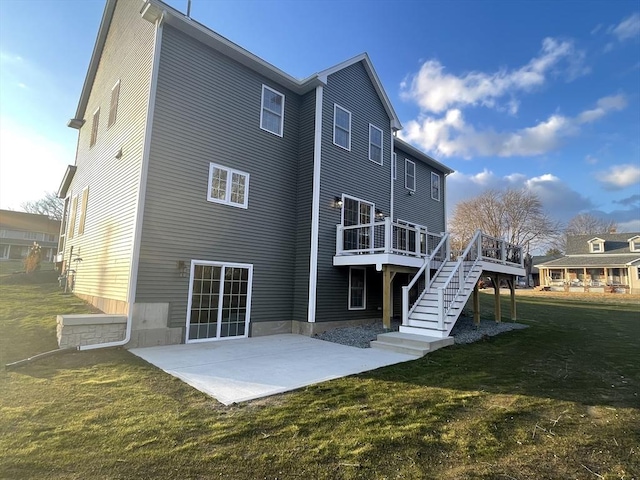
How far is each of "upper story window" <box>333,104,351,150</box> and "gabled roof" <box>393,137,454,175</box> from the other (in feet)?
10.6

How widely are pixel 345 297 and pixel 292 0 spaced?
10.1 meters

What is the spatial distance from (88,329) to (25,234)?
42.2 meters

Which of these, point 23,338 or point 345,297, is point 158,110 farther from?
point 345,297

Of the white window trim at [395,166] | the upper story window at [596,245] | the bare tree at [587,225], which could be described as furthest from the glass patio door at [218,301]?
the bare tree at [587,225]

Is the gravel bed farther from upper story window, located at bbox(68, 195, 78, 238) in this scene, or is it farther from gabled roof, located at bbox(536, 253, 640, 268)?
gabled roof, located at bbox(536, 253, 640, 268)

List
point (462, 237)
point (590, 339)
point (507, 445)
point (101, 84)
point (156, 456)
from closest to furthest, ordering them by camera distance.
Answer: point (156, 456) < point (507, 445) < point (590, 339) < point (101, 84) < point (462, 237)

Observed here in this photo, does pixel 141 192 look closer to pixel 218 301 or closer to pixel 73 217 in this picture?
pixel 218 301

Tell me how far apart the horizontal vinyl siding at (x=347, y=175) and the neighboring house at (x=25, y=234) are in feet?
123

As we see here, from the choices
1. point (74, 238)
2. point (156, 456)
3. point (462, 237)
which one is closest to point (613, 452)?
point (156, 456)

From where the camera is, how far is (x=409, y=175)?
53.2 feet

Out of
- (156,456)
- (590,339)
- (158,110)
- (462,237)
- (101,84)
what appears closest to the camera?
(156,456)

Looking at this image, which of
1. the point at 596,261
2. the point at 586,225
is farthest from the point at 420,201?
the point at 586,225

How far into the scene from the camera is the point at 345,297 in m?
11.4

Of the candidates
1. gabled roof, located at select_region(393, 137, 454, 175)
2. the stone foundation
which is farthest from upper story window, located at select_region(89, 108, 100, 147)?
gabled roof, located at select_region(393, 137, 454, 175)
